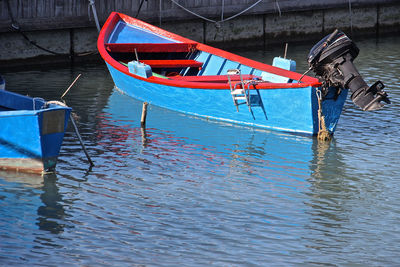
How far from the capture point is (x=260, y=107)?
13.8 meters

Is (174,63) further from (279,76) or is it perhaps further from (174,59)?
(279,76)

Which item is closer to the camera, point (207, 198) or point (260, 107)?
point (207, 198)

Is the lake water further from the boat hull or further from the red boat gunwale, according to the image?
the red boat gunwale

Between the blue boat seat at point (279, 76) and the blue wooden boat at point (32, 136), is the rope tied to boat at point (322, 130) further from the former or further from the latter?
the blue wooden boat at point (32, 136)

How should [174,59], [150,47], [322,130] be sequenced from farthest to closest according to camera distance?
[174,59]
[150,47]
[322,130]

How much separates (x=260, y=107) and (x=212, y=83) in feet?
3.85

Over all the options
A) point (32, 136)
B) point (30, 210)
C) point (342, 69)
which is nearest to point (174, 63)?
point (342, 69)

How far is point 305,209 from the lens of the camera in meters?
9.90

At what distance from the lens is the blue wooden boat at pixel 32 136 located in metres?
10.7

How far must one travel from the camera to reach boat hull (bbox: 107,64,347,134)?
1316 centimetres

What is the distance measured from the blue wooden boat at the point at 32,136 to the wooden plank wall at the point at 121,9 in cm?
874

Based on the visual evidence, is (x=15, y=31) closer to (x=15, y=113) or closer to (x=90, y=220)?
(x=15, y=113)

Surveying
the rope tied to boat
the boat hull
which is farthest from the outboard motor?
the rope tied to boat

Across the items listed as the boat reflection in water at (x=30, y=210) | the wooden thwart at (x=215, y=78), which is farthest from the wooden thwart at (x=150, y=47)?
the boat reflection in water at (x=30, y=210)
